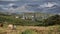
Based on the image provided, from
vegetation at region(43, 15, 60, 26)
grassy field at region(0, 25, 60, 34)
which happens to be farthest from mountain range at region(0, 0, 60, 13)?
grassy field at region(0, 25, 60, 34)

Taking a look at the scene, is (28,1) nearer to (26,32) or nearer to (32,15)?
(32,15)

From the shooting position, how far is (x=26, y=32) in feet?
16.6

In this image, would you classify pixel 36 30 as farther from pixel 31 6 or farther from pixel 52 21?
pixel 31 6

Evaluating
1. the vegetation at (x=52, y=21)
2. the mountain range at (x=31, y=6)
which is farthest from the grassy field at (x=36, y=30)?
the mountain range at (x=31, y=6)

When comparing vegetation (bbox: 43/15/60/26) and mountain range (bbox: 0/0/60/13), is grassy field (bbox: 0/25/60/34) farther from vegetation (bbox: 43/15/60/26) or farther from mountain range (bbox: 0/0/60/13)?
mountain range (bbox: 0/0/60/13)

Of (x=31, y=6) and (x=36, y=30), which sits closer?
(x=36, y=30)

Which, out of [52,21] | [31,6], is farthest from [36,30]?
[31,6]

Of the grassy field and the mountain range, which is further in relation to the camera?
the mountain range

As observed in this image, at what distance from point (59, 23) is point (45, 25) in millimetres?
431

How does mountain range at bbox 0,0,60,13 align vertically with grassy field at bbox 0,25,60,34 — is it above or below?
above

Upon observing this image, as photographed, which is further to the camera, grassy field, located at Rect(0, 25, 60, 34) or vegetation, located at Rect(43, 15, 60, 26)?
vegetation, located at Rect(43, 15, 60, 26)

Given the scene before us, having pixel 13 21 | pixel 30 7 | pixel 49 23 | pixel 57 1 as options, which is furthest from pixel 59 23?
pixel 13 21

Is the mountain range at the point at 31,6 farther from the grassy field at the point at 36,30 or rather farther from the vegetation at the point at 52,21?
the grassy field at the point at 36,30

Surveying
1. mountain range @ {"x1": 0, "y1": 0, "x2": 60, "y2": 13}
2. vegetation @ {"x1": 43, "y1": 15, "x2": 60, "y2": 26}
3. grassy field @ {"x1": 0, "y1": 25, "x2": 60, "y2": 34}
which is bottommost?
grassy field @ {"x1": 0, "y1": 25, "x2": 60, "y2": 34}
